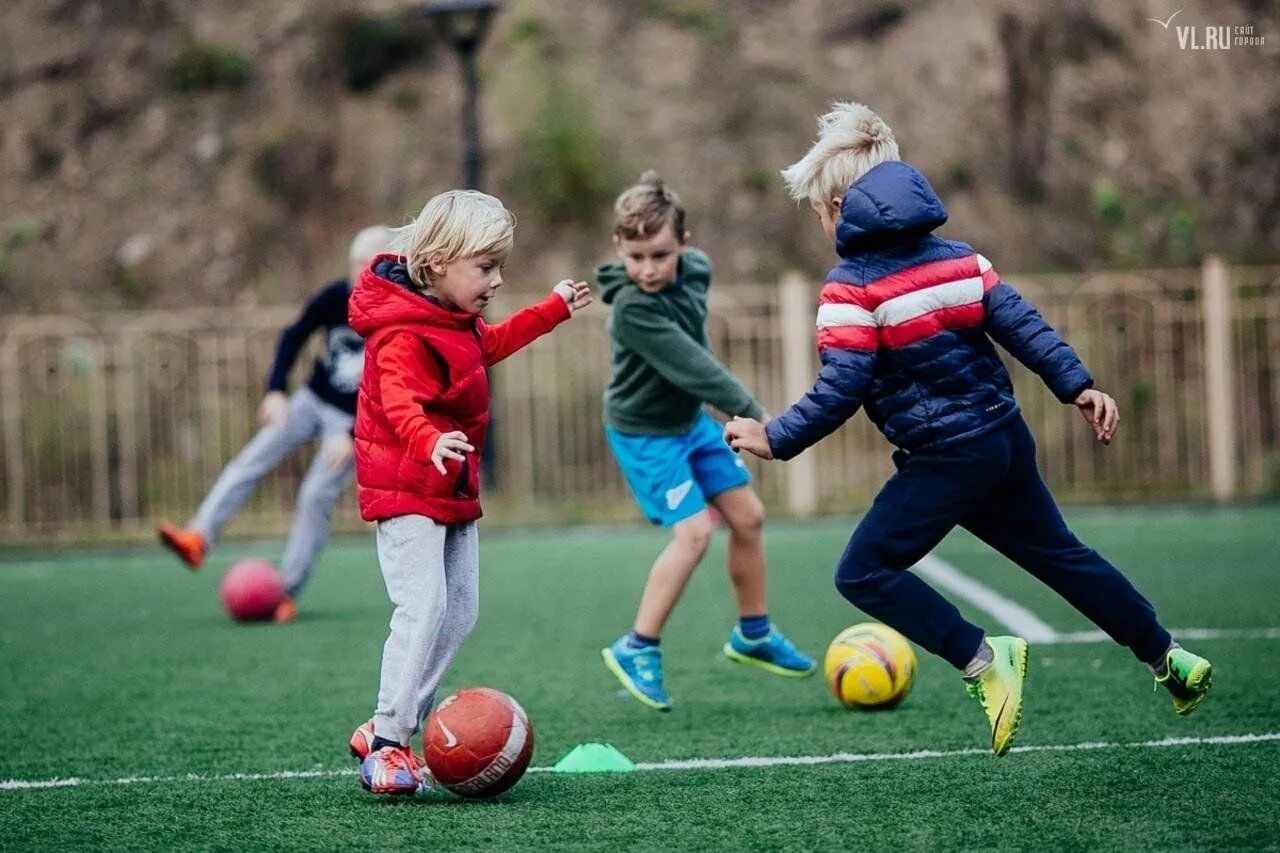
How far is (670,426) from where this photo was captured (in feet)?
22.8

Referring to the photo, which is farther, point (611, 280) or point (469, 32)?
point (469, 32)

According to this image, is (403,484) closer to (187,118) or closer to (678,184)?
(678,184)

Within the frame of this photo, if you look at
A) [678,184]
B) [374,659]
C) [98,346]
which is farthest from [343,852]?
[678,184]

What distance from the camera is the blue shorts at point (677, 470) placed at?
6895mm

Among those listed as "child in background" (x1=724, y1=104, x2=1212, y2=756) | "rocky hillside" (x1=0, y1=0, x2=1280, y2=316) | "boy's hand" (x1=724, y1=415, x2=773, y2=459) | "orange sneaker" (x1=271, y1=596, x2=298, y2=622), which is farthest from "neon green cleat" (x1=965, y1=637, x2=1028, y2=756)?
"rocky hillside" (x1=0, y1=0, x2=1280, y2=316)

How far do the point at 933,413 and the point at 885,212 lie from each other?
1.91 feet

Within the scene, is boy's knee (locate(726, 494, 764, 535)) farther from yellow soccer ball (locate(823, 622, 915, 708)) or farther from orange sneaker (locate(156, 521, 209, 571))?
orange sneaker (locate(156, 521, 209, 571))

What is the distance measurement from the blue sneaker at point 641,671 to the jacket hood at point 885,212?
221 cm

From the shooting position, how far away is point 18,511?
18328 millimetres

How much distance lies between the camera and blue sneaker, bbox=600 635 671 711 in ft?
21.6

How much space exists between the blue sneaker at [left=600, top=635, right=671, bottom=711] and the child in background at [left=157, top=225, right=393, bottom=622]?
10.4ft

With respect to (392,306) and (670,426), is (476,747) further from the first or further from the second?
(670,426)

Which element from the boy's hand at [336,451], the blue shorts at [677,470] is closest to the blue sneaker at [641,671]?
the blue shorts at [677,470]

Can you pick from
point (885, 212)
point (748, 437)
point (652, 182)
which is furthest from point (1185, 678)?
point (652, 182)
